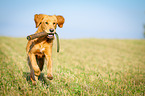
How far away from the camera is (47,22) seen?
3658 millimetres

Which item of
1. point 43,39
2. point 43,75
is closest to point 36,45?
point 43,39

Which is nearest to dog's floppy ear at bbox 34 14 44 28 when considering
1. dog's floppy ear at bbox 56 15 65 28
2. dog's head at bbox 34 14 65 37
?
dog's head at bbox 34 14 65 37

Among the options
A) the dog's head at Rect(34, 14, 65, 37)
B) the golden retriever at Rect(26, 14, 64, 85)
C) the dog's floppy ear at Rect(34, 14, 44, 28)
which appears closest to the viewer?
the dog's head at Rect(34, 14, 65, 37)

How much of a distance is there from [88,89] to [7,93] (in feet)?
6.74

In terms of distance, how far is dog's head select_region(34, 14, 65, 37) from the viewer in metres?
3.53

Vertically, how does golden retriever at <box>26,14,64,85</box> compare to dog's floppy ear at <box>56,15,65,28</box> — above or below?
below

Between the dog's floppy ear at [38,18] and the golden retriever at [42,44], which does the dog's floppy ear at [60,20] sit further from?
the dog's floppy ear at [38,18]

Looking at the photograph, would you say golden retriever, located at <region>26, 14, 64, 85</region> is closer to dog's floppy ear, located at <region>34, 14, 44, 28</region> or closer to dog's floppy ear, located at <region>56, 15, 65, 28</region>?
dog's floppy ear, located at <region>34, 14, 44, 28</region>

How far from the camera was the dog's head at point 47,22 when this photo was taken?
3530 mm

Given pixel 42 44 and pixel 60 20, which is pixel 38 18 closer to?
pixel 60 20

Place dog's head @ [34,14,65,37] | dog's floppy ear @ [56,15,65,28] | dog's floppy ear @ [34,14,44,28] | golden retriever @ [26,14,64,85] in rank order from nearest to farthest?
dog's head @ [34,14,65,37] < golden retriever @ [26,14,64,85] < dog's floppy ear @ [34,14,44,28] < dog's floppy ear @ [56,15,65,28]

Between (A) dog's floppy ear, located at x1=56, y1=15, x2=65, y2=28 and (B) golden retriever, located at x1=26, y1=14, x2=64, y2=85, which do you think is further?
(A) dog's floppy ear, located at x1=56, y1=15, x2=65, y2=28

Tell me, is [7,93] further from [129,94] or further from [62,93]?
[129,94]

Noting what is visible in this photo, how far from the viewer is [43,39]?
3727 millimetres
